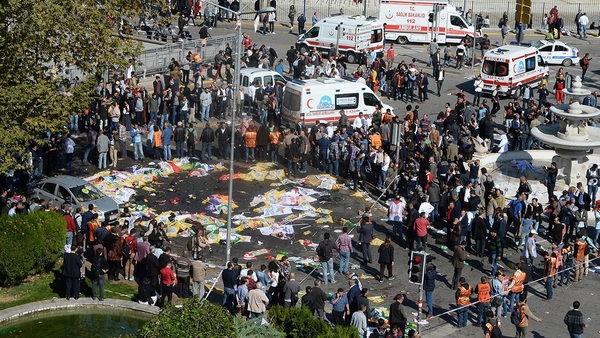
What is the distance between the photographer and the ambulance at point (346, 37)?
49031 millimetres

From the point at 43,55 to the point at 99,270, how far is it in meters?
7.84

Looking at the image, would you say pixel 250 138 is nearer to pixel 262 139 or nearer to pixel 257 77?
pixel 262 139

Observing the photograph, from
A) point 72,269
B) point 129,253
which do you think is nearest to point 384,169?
point 129,253

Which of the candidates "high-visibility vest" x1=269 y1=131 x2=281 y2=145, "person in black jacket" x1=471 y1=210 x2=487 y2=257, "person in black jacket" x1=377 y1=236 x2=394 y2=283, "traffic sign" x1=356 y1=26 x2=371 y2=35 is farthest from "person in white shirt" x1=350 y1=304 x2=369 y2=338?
"traffic sign" x1=356 y1=26 x2=371 y2=35

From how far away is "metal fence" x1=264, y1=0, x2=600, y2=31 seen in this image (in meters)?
60.8

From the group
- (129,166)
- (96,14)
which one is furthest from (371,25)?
(96,14)

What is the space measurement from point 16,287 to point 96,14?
805cm

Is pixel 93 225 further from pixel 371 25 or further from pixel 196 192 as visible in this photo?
pixel 371 25

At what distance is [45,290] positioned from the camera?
27234mm

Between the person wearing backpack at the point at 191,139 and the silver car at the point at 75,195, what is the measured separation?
16.8ft

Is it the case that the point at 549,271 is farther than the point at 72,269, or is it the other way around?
the point at 549,271

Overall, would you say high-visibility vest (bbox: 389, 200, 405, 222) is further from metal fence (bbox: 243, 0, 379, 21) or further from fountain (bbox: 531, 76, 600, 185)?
metal fence (bbox: 243, 0, 379, 21)

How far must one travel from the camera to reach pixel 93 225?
93.8 feet

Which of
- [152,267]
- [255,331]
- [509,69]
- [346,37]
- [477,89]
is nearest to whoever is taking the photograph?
[255,331]
